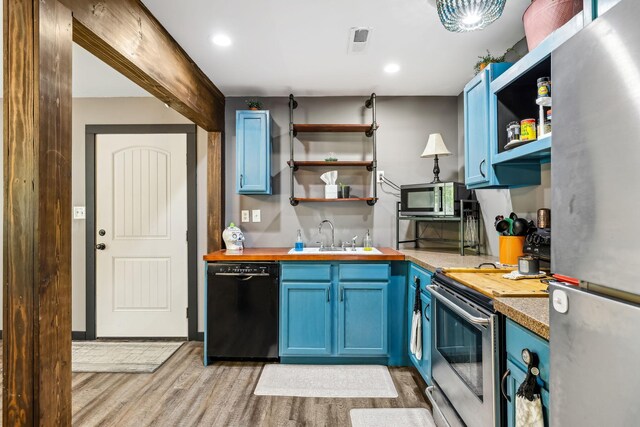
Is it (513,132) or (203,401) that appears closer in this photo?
(513,132)

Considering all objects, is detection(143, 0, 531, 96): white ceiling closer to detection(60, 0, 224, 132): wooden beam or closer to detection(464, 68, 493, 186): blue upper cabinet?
detection(60, 0, 224, 132): wooden beam

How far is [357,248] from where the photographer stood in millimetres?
3191

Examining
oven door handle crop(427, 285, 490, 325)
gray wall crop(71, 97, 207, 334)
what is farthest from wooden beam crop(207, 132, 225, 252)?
oven door handle crop(427, 285, 490, 325)

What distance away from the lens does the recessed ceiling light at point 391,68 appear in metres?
2.62

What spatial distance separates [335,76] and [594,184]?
246cm

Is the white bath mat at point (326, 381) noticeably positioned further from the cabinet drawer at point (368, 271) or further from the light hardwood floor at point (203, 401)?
the cabinet drawer at point (368, 271)

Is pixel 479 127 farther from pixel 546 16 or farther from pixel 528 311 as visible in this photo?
pixel 528 311

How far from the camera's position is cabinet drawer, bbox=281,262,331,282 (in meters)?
2.65

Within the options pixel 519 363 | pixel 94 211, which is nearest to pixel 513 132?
pixel 519 363

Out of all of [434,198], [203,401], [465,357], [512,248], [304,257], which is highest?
[434,198]

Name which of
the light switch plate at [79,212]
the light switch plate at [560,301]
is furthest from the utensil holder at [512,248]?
the light switch plate at [79,212]

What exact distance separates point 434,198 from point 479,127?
721mm

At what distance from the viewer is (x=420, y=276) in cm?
235

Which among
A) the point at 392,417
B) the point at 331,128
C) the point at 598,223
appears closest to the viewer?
the point at 598,223
